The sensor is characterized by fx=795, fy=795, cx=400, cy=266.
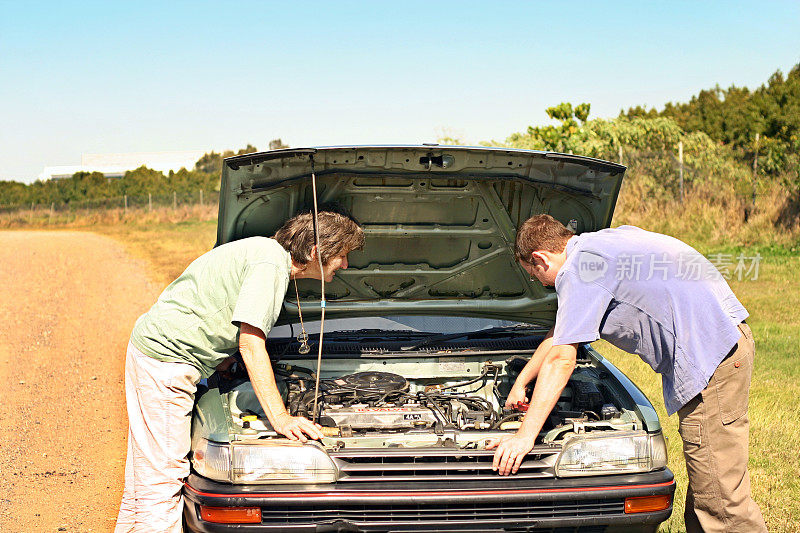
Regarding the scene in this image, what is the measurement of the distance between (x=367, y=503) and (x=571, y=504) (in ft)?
2.70

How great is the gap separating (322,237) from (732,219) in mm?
13316

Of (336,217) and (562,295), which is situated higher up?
(336,217)

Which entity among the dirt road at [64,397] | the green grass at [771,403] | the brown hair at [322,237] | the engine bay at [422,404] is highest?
the brown hair at [322,237]

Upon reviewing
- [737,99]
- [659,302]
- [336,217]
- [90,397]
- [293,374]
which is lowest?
[90,397]

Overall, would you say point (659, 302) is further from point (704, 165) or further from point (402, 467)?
point (704, 165)

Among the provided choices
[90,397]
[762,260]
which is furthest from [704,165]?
[90,397]

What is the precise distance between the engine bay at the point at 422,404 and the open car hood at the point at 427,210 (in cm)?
36

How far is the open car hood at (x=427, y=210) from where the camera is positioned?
3.86 metres

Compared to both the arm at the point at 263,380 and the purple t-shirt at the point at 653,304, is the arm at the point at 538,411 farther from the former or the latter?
the arm at the point at 263,380

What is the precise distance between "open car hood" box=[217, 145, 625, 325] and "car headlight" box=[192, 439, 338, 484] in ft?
3.94

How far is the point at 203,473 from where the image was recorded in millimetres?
3316

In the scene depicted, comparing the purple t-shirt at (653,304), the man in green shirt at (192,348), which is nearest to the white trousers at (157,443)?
the man in green shirt at (192,348)

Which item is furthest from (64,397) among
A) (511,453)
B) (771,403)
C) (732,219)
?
(732,219)

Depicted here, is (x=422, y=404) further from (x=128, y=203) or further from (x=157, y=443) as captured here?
(x=128, y=203)
